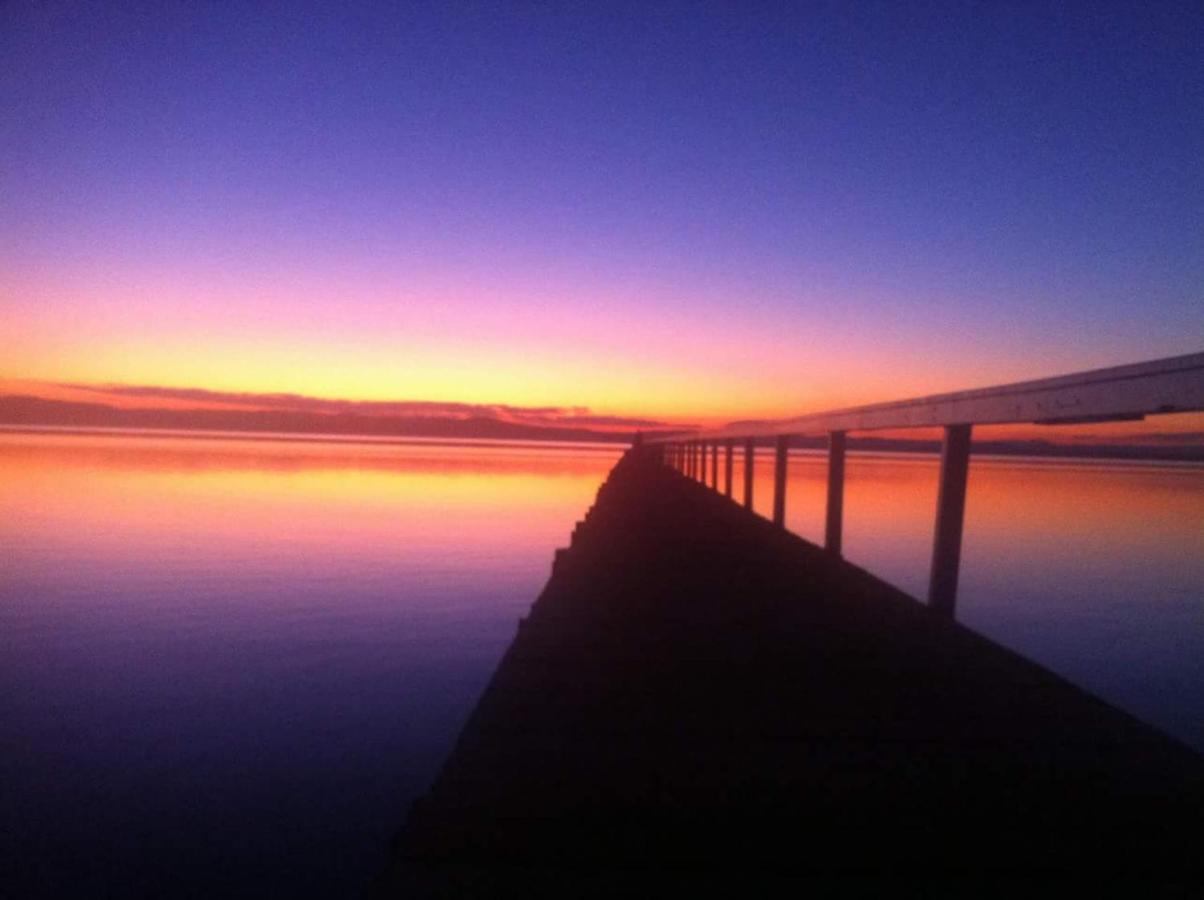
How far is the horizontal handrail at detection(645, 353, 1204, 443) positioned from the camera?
218 cm

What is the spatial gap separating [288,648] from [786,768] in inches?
294

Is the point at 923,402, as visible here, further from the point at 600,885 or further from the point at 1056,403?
the point at 600,885

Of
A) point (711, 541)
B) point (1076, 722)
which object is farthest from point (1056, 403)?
point (711, 541)

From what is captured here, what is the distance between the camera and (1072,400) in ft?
8.93

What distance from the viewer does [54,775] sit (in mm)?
5234

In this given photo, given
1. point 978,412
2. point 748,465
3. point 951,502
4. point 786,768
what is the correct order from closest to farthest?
Answer: 1. point 786,768
2. point 978,412
3. point 951,502
4. point 748,465

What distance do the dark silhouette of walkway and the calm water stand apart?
2471 millimetres

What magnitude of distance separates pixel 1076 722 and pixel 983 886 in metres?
1.27

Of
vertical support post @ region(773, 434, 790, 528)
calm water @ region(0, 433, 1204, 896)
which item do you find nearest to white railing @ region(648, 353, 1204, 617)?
vertical support post @ region(773, 434, 790, 528)

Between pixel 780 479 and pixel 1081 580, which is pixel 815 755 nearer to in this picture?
pixel 780 479

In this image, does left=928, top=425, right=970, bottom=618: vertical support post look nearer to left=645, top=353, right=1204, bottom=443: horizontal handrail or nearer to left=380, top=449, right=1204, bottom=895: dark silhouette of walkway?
left=645, top=353, right=1204, bottom=443: horizontal handrail

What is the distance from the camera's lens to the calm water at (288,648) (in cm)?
452

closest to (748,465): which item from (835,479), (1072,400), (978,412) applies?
(835,479)

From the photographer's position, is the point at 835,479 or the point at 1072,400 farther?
the point at 835,479
